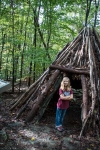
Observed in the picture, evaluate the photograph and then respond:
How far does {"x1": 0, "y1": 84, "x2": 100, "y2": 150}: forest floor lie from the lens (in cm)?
472

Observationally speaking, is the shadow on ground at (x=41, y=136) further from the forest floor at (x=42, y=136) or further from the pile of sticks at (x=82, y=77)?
the pile of sticks at (x=82, y=77)

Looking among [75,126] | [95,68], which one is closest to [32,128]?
[75,126]

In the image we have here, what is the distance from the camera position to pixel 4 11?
35.9 ft

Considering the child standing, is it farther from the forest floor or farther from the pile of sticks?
the pile of sticks

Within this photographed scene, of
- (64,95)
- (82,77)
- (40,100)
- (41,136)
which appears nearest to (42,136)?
(41,136)

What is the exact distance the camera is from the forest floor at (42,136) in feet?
15.5

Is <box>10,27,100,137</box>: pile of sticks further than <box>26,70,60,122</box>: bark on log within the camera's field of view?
No

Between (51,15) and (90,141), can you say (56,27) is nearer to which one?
(51,15)

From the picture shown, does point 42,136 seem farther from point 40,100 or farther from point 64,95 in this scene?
point 40,100

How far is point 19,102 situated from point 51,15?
5658 mm

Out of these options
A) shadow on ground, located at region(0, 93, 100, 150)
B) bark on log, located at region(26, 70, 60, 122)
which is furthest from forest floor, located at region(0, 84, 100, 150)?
bark on log, located at region(26, 70, 60, 122)

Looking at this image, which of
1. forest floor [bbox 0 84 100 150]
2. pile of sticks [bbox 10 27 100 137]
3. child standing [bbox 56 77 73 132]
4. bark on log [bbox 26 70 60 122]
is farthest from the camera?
bark on log [bbox 26 70 60 122]

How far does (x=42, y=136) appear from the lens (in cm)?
527

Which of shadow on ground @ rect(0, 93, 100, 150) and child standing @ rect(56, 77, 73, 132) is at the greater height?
child standing @ rect(56, 77, 73, 132)
